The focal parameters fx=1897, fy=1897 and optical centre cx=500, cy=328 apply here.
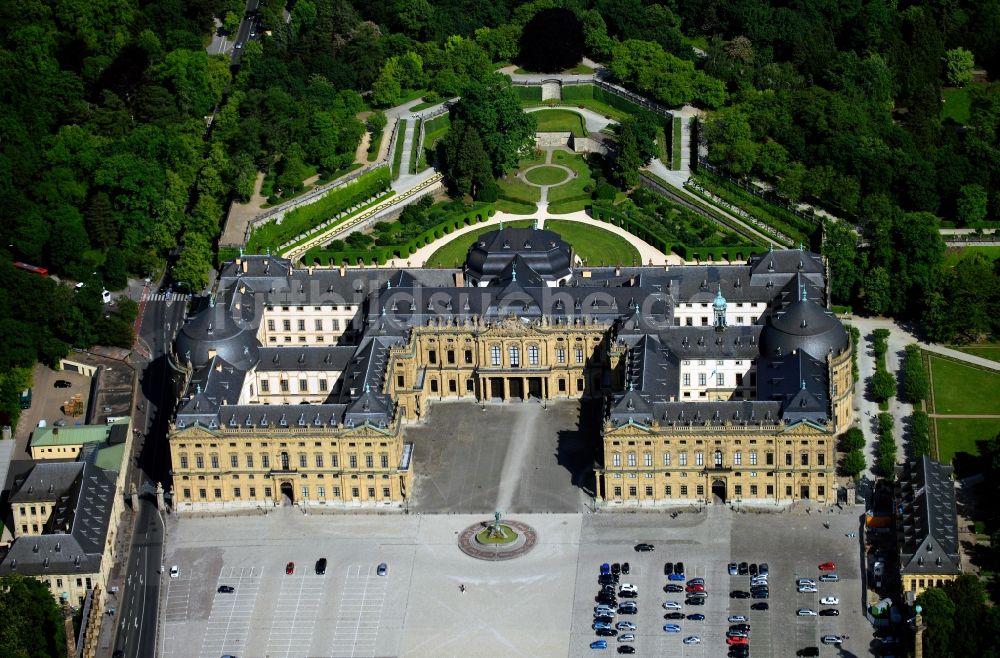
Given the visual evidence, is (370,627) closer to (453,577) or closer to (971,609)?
(453,577)

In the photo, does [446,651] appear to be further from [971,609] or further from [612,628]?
[971,609]

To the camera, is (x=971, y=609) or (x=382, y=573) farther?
(x=382, y=573)

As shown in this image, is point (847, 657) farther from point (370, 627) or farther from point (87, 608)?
point (87, 608)

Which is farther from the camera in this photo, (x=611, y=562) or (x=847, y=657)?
(x=611, y=562)

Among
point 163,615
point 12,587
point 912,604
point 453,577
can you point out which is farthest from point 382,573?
point 912,604

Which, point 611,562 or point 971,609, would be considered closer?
point 971,609

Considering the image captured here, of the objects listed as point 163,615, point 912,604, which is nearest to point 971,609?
point 912,604
